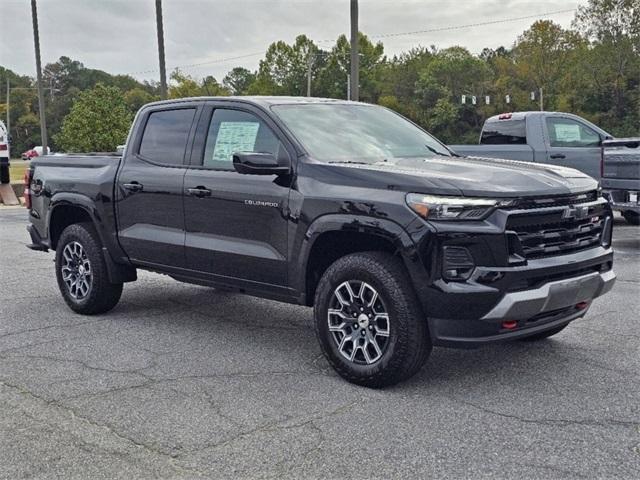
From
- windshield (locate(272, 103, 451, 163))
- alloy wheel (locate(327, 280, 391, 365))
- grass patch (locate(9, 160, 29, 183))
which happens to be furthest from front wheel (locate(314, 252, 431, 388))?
grass patch (locate(9, 160, 29, 183))

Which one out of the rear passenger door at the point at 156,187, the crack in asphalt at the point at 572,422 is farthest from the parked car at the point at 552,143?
the crack in asphalt at the point at 572,422

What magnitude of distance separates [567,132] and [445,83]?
75.2m

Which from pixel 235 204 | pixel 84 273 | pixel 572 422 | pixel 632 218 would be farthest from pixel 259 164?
pixel 632 218

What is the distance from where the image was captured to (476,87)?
272 feet

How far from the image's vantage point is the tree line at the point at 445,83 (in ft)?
153

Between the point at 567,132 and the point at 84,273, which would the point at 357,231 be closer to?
the point at 84,273

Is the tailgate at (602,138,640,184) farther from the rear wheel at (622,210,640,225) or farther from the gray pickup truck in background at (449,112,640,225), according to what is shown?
the rear wheel at (622,210,640,225)

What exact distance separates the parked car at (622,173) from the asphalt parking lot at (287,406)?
3916mm

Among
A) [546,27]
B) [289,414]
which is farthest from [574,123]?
[546,27]

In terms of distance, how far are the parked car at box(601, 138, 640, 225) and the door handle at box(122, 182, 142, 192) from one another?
6.37m

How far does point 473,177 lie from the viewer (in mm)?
4371

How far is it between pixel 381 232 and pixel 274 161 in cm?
94

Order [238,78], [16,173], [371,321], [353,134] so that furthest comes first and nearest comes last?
[238,78], [16,173], [353,134], [371,321]

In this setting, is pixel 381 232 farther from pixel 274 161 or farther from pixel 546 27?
pixel 546 27
